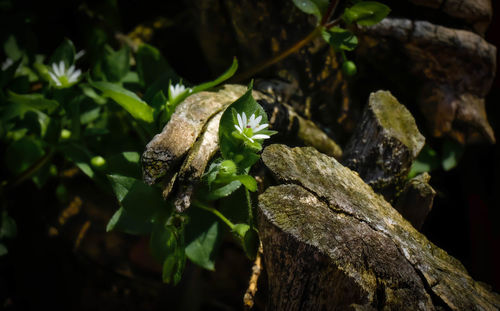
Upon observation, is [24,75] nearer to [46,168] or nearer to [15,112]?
[15,112]

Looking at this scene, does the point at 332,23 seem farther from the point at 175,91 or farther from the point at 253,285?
the point at 253,285

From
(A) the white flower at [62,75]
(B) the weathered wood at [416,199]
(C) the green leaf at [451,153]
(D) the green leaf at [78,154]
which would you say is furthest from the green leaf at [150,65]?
(C) the green leaf at [451,153]

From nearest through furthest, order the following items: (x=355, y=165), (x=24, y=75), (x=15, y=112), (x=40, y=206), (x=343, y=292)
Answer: (x=343, y=292) → (x=355, y=165) → (x=15, y=112) → (x=24, y=75) → (x=40, y=206)

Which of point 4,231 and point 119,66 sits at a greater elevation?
Result: point 119,66

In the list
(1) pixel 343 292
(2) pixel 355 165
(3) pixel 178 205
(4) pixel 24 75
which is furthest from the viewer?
(4) pixel 24 75

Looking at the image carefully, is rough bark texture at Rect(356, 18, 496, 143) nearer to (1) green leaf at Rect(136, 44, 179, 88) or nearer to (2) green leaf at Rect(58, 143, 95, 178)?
(1) green leaf at Rect(136, 44, 179, 88)

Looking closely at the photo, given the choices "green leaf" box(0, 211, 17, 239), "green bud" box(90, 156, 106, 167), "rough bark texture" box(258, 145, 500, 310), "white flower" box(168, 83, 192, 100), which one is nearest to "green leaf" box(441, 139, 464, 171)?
"rough bark texture" box(258, 145, 500, 310)

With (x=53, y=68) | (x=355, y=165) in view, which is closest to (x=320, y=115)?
(x=355, y=165)
